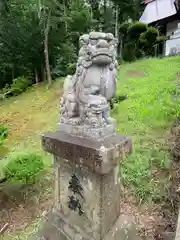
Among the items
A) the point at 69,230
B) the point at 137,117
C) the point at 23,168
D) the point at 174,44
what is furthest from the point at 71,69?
the point at 69,230

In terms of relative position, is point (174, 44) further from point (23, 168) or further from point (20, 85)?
point (23, 168)

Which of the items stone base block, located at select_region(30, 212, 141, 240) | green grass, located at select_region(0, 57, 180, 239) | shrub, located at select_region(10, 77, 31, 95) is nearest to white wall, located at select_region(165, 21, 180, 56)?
green grass, located at select_region(0, 57, 180, 239)

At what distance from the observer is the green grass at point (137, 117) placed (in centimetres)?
392

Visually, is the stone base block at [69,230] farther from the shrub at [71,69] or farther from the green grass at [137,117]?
the shrub at [71,69]

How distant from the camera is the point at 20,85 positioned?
10.8 m

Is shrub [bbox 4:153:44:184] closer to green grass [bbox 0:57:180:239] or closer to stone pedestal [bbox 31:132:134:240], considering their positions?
green grass [bbox 0:57:180:239]

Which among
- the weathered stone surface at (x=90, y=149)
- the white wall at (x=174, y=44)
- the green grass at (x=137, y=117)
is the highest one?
the white wall at (x=174, y=44)

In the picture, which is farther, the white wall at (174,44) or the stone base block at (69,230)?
the white wall at (174,44)

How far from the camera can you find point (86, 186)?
7.22 feet

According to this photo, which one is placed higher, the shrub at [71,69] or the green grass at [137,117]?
the shrub at [71,69]

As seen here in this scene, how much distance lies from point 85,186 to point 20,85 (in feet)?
30.5

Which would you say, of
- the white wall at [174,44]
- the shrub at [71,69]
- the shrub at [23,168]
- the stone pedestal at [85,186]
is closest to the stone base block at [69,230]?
the stone pedestal at [85,186]

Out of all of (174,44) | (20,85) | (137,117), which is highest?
(174,44)

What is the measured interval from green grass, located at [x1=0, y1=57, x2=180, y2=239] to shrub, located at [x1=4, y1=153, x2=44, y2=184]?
747mm
